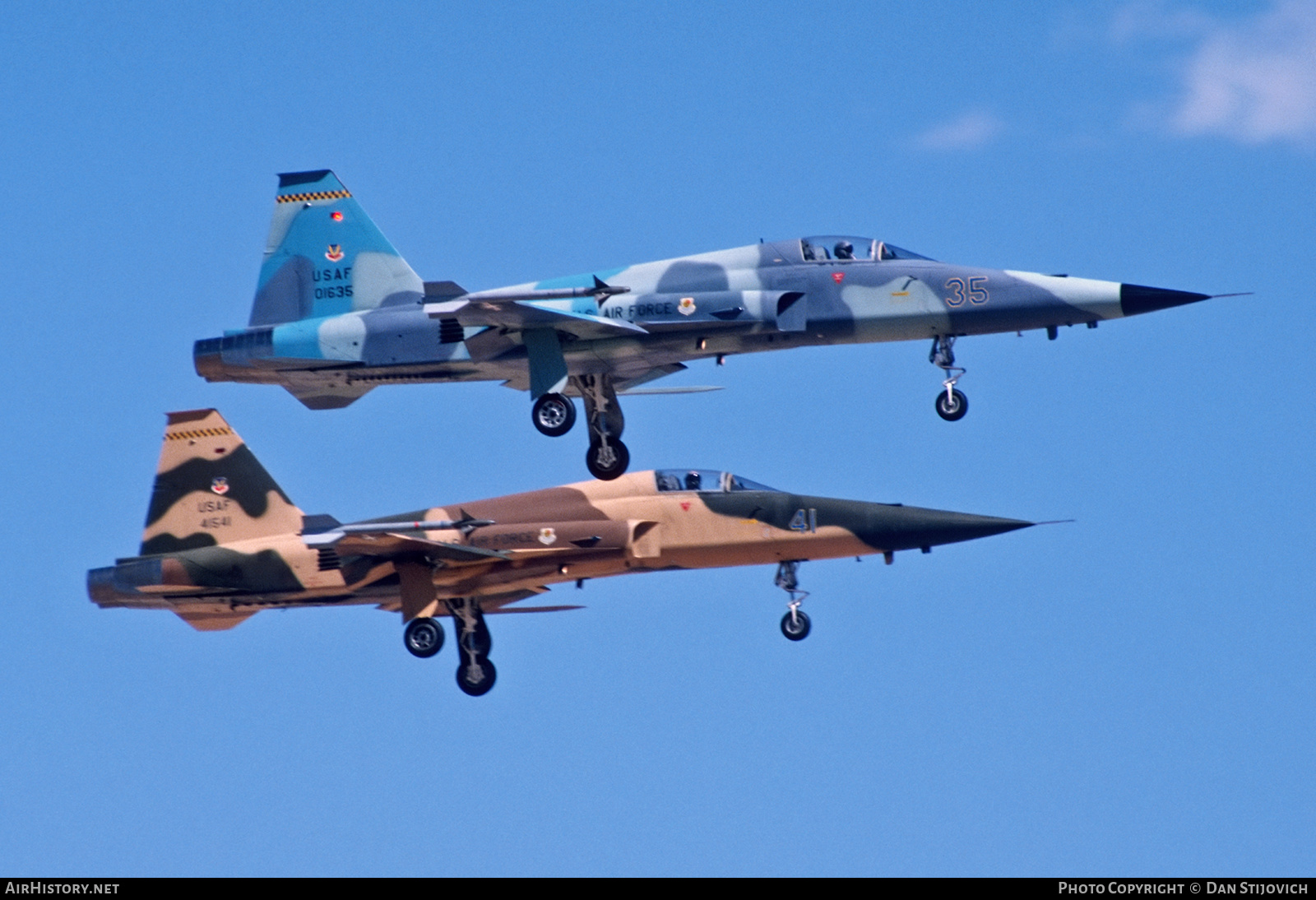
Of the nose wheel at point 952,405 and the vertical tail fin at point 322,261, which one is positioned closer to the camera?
the nose wheel at point 952,405

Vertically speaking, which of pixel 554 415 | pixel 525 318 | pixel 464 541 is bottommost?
pixel 464 541

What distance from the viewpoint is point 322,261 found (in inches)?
1224

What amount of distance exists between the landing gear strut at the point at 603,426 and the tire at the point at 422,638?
4.67m

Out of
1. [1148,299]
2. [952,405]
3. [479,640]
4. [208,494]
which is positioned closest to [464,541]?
[479,640]

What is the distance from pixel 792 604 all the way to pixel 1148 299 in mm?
9069

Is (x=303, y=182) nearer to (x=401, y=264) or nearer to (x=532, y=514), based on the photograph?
(x=401, y=264)

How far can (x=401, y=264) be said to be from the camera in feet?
102

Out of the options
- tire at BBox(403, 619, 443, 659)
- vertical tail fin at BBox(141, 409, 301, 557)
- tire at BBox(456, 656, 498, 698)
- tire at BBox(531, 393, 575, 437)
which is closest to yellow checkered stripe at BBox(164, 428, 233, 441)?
vertical tail fin at BBox(141, 409, 301, 557)

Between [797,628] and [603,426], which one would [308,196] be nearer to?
[603,426]

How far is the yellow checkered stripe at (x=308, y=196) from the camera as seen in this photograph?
3184 cm

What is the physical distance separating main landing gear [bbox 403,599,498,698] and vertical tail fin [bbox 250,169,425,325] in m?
5.36

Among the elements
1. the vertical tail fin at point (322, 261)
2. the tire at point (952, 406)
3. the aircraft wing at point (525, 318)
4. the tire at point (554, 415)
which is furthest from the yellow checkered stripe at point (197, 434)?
the tire at point (952, 406)

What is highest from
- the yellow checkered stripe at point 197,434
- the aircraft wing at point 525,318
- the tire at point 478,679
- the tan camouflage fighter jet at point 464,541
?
the yellow checkered stripe at point 197,434

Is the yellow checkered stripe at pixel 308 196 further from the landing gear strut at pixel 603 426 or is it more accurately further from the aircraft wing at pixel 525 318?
the landing gear strut at pixel 603 426
